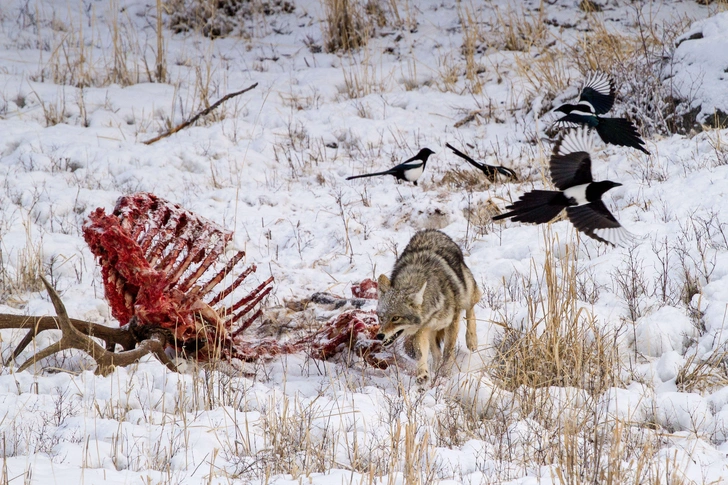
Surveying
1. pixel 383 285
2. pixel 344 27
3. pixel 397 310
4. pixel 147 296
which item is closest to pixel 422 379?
pixel 397 310

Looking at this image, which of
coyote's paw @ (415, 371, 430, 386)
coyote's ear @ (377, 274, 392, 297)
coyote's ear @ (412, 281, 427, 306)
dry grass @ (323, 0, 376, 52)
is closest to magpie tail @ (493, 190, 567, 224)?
coyote's ear @ (412, 281, 427, 306)

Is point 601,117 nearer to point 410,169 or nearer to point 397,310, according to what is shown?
point 397,310

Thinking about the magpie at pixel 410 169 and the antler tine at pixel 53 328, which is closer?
the antler tine at pixel 53 328

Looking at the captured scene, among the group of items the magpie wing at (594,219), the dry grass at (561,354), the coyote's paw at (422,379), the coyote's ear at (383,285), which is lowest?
the coyote's paw at (422,379)

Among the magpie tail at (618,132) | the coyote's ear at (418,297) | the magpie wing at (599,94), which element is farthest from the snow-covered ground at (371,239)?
the magpie wing at (599,94)

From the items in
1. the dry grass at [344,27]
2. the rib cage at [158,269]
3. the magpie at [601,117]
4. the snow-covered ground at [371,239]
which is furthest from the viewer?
the dry grass at [344,27]

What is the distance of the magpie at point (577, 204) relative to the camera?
383 centimetres

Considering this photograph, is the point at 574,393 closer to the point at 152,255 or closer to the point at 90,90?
the point at 152,255

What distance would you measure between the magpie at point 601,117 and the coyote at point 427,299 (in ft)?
4.29

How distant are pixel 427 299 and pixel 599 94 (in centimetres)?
225

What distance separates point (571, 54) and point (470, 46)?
1548 mm

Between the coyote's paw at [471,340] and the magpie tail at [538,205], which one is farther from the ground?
the magpie tail at [538,205]

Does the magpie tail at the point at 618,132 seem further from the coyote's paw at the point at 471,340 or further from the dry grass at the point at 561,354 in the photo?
the coyote's paw at the point at 471,340

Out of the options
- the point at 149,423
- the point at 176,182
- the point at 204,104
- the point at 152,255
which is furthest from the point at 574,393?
the point at 204,104
